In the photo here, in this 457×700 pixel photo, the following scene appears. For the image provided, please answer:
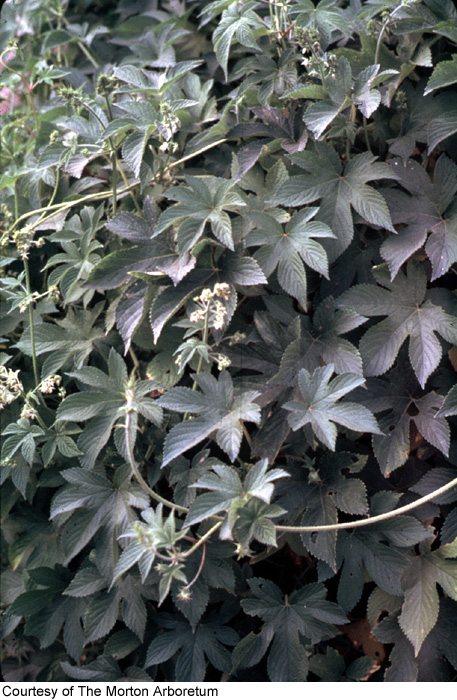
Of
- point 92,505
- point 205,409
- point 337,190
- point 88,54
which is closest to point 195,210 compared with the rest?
point 337,190

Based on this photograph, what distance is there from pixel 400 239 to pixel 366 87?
0.32 meters

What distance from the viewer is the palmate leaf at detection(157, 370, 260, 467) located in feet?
4.03

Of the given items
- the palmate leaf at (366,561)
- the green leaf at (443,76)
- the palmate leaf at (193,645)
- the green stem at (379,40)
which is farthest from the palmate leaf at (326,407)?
the green stem at (379,40)

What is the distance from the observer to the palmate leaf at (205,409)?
1228 mm

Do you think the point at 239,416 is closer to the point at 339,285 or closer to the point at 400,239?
the point at 339,285

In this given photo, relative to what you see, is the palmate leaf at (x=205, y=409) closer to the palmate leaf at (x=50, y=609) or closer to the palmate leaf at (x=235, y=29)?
the palmate leaf at (x=50, y=609)

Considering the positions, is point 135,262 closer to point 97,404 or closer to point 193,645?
point 97,404

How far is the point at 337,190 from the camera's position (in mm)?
1401

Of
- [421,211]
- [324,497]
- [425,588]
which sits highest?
[421,211]

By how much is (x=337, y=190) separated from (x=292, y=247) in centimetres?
16

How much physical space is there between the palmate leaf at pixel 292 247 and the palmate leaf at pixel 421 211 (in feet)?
0.48

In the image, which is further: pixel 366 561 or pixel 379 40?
pixel 379 40

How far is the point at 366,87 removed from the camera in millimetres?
1379
